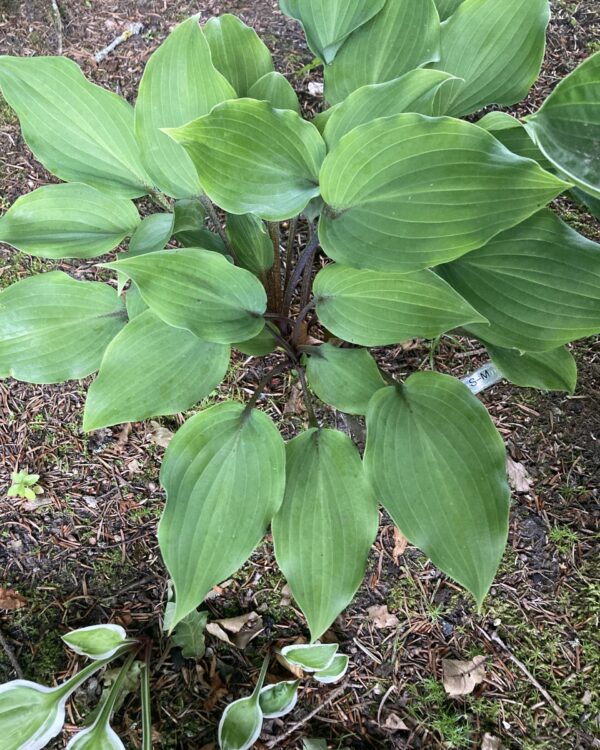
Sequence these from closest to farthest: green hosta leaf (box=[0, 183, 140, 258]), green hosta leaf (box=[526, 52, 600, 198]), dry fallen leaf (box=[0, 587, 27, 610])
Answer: green hosta leaf (box=[526, 52, 600, 198]) → green hosta leaf (box=[0, 183, 140, 258]) → dry fallen leaf (box=[0, 587, 27, 610])

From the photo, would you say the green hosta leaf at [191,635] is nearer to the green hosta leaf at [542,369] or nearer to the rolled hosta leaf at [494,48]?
the green hosta leaf at [542,369]

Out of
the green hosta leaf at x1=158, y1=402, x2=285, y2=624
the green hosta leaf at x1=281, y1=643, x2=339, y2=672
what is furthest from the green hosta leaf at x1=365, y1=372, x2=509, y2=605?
the green hosta leaf at x1=281, y1=643, x2=339, y2=672

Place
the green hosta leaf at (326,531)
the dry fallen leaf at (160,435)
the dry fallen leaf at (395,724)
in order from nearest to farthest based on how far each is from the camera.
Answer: the green hosta leaf at (326,531)
the dry fallen leaf at (395,724)
the dry fallen leaf at (160,435)

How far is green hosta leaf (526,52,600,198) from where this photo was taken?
1013 mm

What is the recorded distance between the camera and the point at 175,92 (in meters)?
1.22

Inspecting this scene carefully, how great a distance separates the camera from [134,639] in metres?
1.50

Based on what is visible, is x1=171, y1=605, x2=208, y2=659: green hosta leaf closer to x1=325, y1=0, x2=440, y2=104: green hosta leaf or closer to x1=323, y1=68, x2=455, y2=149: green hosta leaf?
x1=323, y1=68, x2=455, y2=149: green hosta leaf

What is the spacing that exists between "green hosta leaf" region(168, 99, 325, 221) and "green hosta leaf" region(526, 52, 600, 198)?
1.44ft

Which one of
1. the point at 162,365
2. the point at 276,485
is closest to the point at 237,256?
the point at 162,365

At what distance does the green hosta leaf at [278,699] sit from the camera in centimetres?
138

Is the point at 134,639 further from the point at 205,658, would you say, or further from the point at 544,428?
the point at 544,428

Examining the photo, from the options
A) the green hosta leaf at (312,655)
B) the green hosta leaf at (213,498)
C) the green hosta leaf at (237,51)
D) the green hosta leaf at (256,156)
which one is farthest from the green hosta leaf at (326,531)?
the green hosta leaf at (237,51)

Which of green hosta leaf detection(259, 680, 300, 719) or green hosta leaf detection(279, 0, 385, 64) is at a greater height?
green hosta leaf detection(279, 0, 385, 64)

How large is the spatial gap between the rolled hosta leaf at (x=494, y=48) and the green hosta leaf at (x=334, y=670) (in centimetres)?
141
